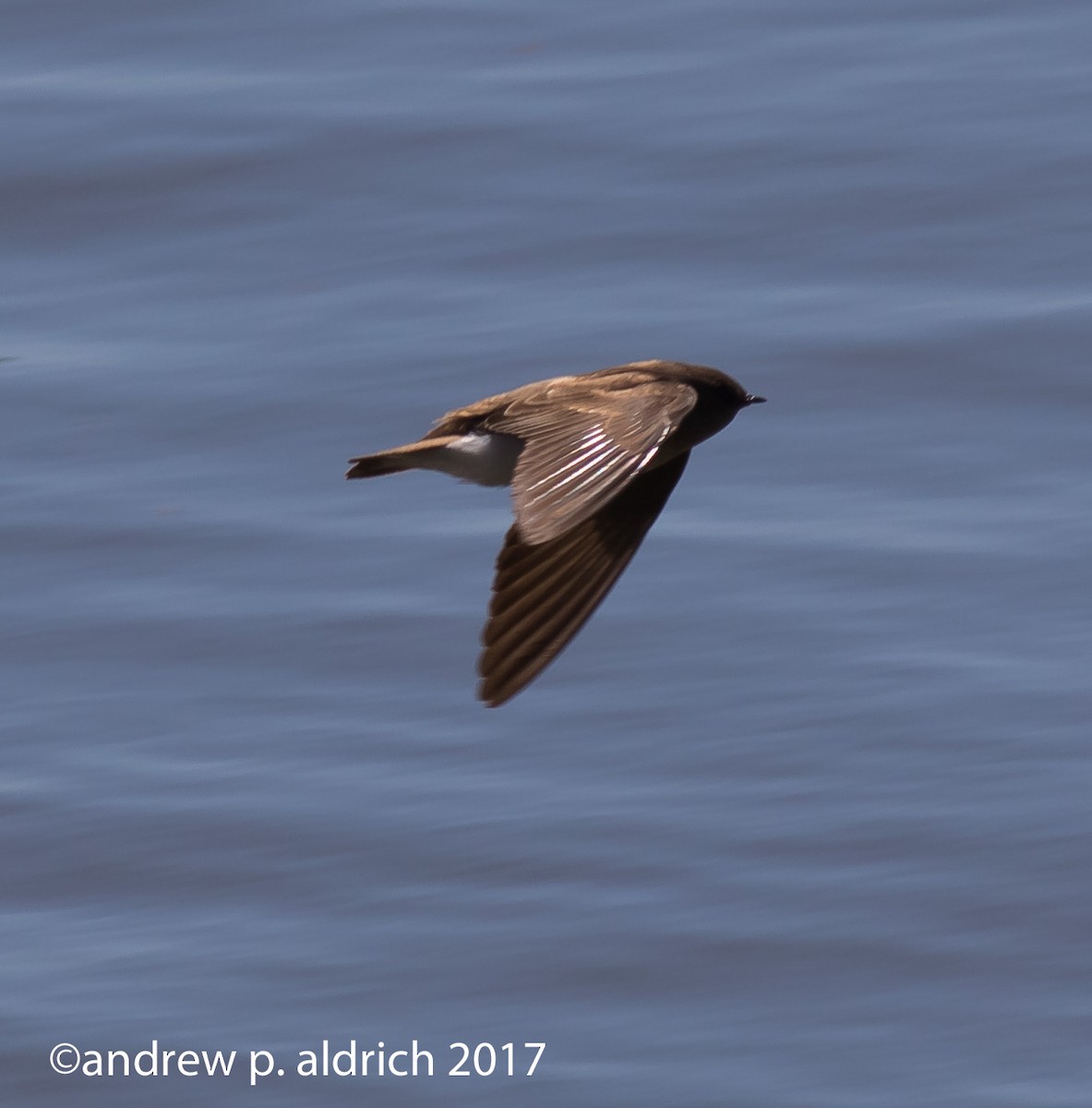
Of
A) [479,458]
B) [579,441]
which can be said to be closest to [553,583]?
[479,458]

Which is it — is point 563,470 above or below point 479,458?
below

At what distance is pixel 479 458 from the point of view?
17.3 feet

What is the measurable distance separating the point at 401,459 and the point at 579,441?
420 millimetres

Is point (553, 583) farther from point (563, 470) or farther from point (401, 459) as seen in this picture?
point (563, 470)

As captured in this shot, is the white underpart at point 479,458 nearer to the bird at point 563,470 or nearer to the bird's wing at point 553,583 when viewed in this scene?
the bird at point 563,470

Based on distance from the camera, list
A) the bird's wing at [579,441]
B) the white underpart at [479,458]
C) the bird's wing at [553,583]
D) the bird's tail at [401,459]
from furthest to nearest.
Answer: the white underpart at [479,458]
the bird's tail at [401,459]
the bird's wing at [553,583]
the bird's wing at [579,441]

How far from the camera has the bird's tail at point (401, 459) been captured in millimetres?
5148

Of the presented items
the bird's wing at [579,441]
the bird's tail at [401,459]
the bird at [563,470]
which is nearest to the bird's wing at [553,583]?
the bird at [563,470]

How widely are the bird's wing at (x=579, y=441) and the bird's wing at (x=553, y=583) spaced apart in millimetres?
108

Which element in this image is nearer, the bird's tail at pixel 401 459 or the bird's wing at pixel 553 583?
the bird's wing at pixel 553 583

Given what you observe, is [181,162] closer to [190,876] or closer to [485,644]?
[190,876]

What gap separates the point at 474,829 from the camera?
7.38 metres

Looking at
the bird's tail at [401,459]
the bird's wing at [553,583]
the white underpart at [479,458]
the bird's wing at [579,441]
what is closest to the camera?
the bird's wing at [579,441]

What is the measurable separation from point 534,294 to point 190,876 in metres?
2.48
